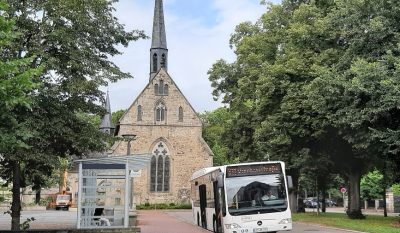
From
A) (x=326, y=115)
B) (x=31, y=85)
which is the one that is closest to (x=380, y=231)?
(x=326, y=115)

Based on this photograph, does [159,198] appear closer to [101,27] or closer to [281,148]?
[281,148]

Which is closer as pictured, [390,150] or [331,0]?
[390,150]

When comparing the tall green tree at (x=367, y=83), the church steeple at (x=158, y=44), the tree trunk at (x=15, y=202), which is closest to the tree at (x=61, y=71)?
the tree trunk at (x=15, y=202)

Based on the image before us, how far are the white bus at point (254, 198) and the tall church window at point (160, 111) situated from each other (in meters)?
34.3

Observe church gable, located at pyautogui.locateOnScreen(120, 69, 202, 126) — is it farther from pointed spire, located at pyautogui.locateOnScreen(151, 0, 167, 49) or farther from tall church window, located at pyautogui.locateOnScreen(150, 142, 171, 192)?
pointed spire, located at pyautogui.locateOnScreen(151, 0, 167, 49)

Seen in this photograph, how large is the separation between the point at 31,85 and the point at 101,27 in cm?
694

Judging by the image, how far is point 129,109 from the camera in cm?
4959

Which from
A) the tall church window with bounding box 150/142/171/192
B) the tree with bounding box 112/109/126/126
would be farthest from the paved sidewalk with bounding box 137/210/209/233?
the tree with bounding box 112/109/126/126

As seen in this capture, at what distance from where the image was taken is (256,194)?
51.4 ft

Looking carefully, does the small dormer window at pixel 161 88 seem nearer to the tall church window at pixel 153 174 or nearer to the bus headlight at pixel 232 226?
the tall church window at pixel 153 174

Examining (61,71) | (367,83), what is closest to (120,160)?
(61,71)

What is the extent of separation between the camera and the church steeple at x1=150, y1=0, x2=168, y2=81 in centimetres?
5638

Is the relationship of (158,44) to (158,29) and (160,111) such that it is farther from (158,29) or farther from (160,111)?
(160,111)

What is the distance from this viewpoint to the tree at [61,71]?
13.9 m
